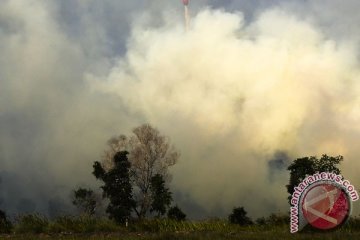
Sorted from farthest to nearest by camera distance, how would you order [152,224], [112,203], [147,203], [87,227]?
[147,203], [112,203], [152,224], [87,227]

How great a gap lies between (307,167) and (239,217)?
5569 mm

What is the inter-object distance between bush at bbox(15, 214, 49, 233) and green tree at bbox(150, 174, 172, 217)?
1403cm

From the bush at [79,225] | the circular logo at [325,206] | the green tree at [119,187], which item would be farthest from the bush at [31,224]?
the circular logo at [325,206]

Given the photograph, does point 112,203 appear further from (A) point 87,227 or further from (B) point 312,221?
(B) point 312,221

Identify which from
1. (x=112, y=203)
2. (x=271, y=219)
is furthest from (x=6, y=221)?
(x=271, y=219)

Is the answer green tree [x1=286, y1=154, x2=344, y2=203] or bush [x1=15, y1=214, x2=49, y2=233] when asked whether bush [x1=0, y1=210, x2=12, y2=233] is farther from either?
green tree [x1=286, y1=154, x2=344, y2=203]

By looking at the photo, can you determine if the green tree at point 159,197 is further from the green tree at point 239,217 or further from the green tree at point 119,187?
the green tree at point 239,217

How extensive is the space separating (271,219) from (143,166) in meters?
32.6

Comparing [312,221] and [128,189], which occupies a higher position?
[128,189]

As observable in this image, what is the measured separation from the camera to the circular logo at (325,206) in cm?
2045

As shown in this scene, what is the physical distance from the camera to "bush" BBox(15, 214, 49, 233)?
27234 millimetres

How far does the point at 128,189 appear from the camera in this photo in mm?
37500

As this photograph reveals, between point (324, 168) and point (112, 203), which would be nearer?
point (324, 168)

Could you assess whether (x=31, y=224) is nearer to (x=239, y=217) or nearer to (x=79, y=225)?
(x=79, y=225)
